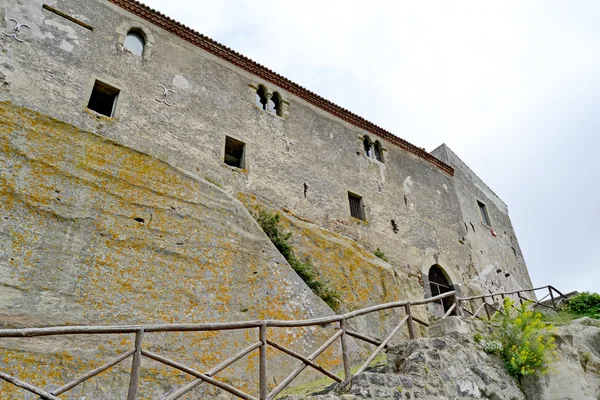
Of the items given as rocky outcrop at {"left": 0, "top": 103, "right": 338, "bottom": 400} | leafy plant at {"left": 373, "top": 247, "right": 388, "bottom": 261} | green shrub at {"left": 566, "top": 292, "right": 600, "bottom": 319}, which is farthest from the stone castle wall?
green shrub at {"left": 566, "top": 292, "right": 600, "bottom": 319}

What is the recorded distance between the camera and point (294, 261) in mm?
9648

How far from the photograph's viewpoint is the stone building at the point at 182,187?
22.0 feet

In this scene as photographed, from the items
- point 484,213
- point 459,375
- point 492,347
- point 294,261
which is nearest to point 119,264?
point 294,261

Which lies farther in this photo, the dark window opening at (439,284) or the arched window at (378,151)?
the arched window at (378,151)

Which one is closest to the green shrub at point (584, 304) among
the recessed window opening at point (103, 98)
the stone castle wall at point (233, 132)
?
the stone castle wall at point (233, 132)

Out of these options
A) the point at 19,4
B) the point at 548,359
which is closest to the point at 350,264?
the point at 548,359

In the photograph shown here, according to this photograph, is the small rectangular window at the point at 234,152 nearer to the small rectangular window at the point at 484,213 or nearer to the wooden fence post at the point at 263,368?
the wooden fence post at the point at 263,368

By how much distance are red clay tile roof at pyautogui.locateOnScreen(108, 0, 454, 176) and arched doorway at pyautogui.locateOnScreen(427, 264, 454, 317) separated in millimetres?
4533

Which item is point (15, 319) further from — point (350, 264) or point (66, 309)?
point (350, 264)

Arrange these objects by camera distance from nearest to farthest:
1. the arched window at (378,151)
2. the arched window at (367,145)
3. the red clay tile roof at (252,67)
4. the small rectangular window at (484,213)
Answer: the red clay tile roof at (252,67)
the arched window at (367,145)
the arched window at (378,151)
the small rectangular window at (484,213)

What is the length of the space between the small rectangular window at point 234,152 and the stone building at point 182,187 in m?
0.04

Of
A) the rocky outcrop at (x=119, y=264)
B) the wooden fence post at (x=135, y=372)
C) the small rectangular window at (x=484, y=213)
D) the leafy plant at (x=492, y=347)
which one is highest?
the small rectangular window at (x=484, y=213)

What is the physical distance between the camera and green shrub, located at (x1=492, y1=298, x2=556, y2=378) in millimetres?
6254

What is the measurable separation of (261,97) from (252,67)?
900 millimetres
